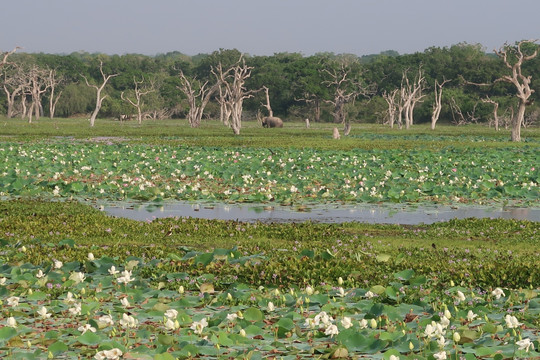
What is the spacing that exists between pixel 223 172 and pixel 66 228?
9.79 meters

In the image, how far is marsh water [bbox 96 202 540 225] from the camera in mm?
16516

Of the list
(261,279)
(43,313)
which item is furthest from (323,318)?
(261,279)

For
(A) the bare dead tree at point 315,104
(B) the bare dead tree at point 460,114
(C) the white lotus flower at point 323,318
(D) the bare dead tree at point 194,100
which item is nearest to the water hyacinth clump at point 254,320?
(C) the white lotus flower at point 323,318

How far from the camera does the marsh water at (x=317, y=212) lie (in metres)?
16.5

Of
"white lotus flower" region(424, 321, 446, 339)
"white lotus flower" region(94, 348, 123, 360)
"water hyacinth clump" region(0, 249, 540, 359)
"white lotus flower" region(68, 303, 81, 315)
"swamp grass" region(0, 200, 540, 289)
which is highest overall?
"white lotus flower" region(424, 321, 446, 339)

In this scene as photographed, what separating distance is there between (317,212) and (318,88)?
7863 centimetres

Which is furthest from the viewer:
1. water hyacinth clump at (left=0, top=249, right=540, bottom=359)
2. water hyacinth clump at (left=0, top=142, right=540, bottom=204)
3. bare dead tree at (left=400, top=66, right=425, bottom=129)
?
bare dead tree at (left=400, top=66, right=425, bottom=129)

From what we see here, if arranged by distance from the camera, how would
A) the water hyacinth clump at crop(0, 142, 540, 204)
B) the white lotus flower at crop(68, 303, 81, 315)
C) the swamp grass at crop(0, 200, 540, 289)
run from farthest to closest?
the water hyacinth clump at crop(0, 142, 540, 204) → the swamp grass at crop(0, 200, 540, 289) → the white lotus flower at crop(68, 303, 81, 315)

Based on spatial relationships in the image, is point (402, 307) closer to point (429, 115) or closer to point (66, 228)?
point (66, 228)

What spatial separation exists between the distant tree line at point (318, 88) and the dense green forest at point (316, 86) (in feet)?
0.43

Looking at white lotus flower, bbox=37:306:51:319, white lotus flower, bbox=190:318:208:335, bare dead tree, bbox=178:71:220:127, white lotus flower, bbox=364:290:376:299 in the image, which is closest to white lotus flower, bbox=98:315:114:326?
white lotus flower, bbox=37:306:51:319

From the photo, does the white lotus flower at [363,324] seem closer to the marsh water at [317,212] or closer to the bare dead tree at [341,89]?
the marsh water at [317,212]

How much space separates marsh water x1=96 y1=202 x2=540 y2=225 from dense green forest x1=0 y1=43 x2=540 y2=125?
70418 mm

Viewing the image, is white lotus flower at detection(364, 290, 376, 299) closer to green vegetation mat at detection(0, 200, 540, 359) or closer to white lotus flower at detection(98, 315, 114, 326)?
green vegetation mat at detection(0, 200, 540, 359)
